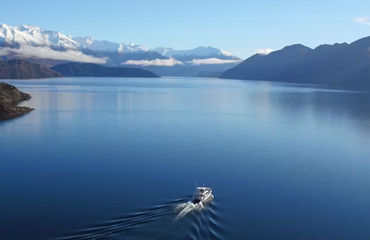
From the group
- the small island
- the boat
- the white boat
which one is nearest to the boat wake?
the white boat

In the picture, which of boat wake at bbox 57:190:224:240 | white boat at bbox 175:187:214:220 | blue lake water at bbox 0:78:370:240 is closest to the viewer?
boat wake at bbox 57:190:224:240

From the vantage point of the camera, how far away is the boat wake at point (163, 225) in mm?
29391

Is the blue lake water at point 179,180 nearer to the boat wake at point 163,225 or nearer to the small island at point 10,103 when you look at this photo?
the boat wake at point 163,225

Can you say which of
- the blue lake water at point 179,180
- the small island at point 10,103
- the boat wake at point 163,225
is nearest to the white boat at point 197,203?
the boat wake at point 163,225

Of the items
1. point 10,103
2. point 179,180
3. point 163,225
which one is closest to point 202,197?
point 163,225

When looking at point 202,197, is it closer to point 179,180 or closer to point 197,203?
point 197,203

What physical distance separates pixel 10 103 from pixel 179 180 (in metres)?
94.5

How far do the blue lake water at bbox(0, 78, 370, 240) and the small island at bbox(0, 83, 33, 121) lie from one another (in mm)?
10529

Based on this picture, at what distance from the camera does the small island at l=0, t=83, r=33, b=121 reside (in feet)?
312

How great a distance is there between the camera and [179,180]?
1731 inches

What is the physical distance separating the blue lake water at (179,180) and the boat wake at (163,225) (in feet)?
0.26

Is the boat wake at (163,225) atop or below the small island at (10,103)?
below

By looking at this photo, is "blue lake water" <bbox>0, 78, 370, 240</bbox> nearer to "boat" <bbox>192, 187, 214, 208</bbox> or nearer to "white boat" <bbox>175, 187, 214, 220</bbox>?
"white boat" <bbox>175, 187, 214, 220</bbox>

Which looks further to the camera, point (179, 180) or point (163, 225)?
point (179, 180)
